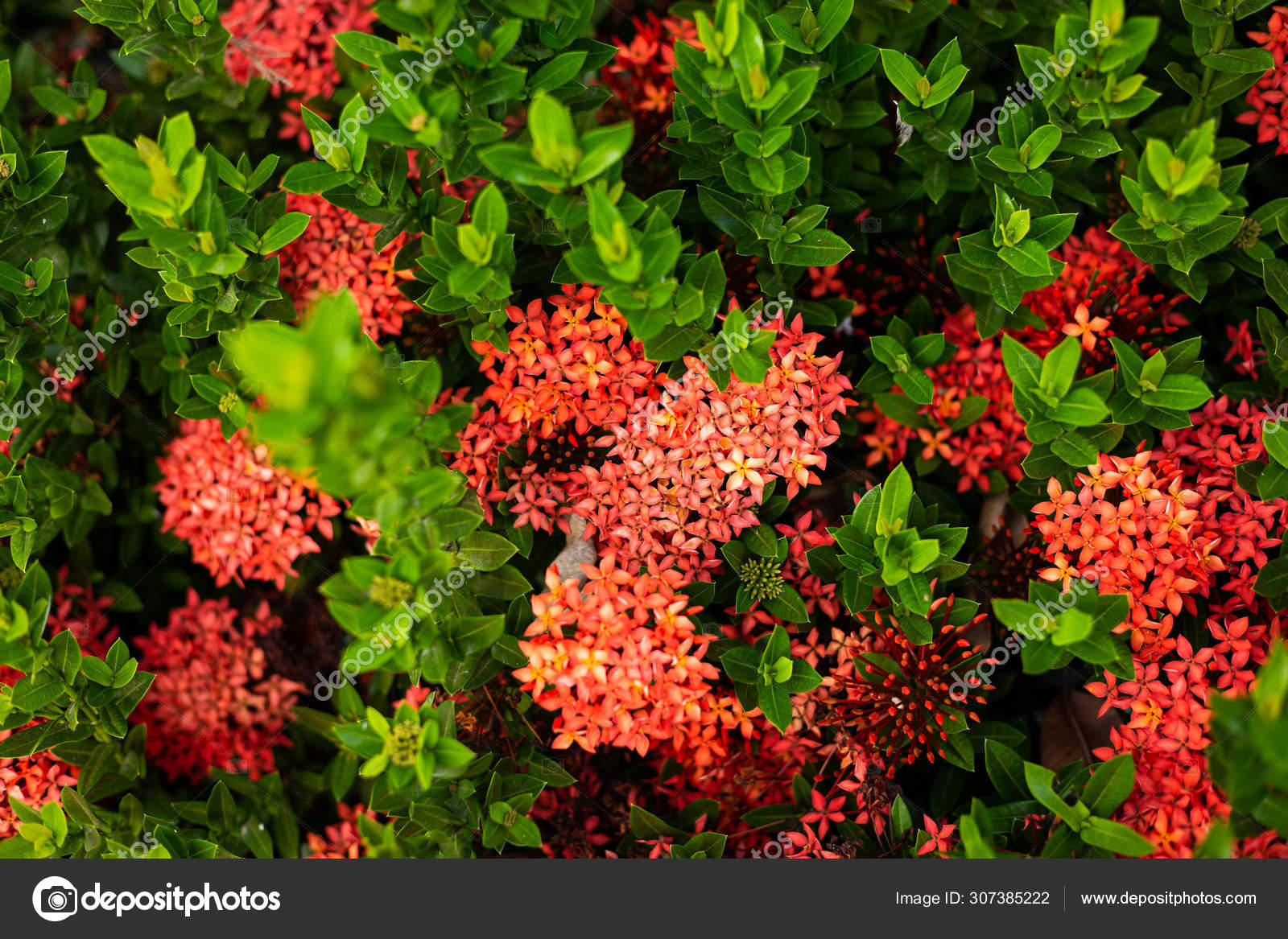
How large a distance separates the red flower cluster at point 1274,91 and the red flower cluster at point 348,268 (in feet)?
6.63

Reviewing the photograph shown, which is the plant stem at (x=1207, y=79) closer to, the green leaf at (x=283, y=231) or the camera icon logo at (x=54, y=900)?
the green leaf at (x=283, y=231)

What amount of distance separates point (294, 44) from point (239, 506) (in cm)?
124

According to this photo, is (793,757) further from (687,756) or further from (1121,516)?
(1121,516)

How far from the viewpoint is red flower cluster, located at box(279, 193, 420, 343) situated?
7.00ft

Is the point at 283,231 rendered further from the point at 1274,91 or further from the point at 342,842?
the point at 1274,91

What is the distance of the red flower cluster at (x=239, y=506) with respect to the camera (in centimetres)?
212

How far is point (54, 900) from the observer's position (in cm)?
183

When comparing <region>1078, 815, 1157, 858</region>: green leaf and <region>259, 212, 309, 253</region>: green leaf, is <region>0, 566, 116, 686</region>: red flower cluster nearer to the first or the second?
<region>259, 212, 309, 253</region>: green leaf

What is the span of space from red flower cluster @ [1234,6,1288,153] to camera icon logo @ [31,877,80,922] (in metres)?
3.08

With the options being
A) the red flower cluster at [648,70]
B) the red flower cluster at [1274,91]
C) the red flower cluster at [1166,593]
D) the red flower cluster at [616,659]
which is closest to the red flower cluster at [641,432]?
the red flower cluster at [616,659]

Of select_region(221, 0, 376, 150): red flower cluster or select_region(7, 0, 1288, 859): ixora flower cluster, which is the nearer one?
select_region(7, 0, 1288, 859): ixora flower cluster

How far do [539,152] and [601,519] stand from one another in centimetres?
79

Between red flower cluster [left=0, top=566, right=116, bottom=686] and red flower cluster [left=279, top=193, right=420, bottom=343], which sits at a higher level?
red flower cluster [left=279, top=193, right=420, bottom=343]

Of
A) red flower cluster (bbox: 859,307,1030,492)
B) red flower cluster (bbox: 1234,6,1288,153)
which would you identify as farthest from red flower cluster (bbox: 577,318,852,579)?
red flower cluster (bbox: 1234,6,1288,153)
